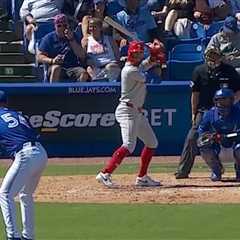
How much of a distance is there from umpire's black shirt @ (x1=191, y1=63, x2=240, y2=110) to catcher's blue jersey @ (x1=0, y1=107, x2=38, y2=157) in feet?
15.3

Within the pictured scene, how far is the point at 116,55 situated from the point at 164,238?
8.53m

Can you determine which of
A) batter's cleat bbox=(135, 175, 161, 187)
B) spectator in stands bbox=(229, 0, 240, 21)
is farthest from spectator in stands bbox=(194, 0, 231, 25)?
batter's cleat bbox=(135, 175, 161, 187)

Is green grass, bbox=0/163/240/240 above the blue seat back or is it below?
below

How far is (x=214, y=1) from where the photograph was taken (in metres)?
20.2

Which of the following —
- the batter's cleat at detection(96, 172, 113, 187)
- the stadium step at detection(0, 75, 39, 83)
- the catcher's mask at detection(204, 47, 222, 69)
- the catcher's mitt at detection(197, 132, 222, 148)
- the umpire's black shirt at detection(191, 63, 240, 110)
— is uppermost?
the catcher's mask at detection(204, 47, 222, 69)

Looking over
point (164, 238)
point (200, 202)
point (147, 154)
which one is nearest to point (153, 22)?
point (147, 154)

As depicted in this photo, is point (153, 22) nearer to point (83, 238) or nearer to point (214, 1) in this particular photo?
point (214, 1)

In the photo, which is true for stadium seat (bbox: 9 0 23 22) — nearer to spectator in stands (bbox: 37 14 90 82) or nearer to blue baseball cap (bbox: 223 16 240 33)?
spectator in stands (bbox: 37 14 90 82)

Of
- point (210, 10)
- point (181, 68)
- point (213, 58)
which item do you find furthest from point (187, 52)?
point (213, 58)

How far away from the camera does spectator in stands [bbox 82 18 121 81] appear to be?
1769 cm

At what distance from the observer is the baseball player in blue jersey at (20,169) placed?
944 cm

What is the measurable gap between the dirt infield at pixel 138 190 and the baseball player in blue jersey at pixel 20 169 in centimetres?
279

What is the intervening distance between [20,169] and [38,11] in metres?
10.3

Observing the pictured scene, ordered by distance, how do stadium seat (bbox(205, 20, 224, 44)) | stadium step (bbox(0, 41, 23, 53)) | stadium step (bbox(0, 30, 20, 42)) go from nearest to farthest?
stadium seat (bbox(205, 20, 224, 44))
stadium step (bbox(0, 41, 23, 53))
stadium step (bbox(0, 30, 20, 42))
